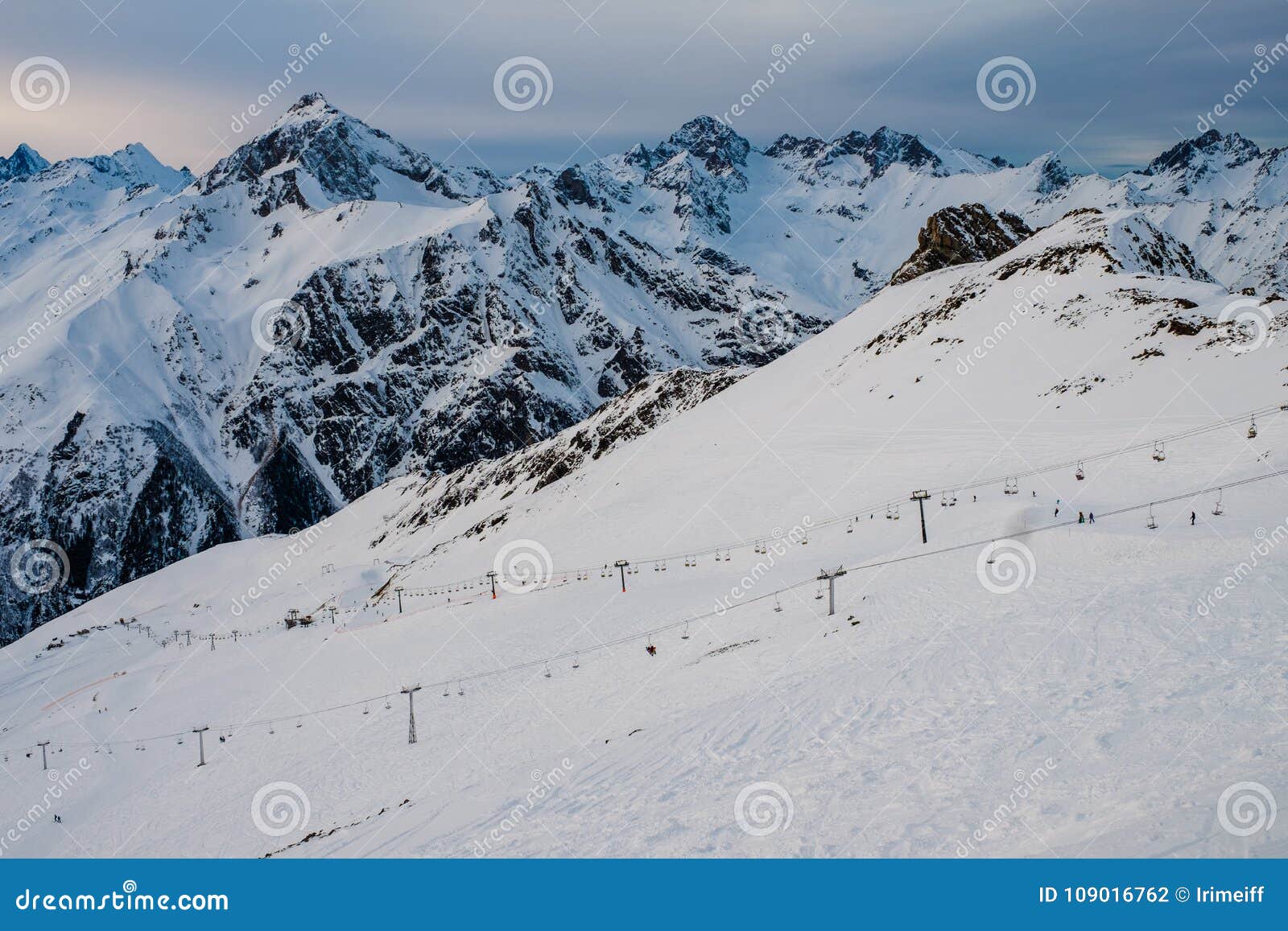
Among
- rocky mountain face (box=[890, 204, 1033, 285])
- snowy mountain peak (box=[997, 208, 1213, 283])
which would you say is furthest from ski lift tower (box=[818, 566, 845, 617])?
rocky mountain face (box=[890, 204, 1033, 285])

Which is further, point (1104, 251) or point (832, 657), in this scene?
point (1104, 251)

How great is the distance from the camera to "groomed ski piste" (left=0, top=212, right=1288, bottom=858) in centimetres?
1348

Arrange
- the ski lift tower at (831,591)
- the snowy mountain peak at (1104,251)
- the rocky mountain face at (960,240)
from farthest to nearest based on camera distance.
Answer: the rocky mountain face at (960,240) → the snowy mountain peak at (1104,251) → the ski lift tower at (831,591)

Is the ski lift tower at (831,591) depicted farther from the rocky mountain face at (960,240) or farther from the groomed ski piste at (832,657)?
the rocky mountain face at (960,240)

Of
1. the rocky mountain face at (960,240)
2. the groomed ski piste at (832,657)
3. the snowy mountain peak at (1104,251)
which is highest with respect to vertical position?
the rocky mountain face at (960,240)

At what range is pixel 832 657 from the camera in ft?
68.5

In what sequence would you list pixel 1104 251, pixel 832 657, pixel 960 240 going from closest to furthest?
pixel 832 657 → pixel 1104 251 → pixel 960 240

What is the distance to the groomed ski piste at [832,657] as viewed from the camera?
44.2 feet

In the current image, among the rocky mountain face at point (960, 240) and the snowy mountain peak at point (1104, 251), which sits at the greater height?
the rocky mountain face at point (960, 240)

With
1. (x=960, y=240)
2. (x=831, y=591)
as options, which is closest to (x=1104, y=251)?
(x=960, y=240)

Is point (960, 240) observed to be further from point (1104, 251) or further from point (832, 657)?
point (832, 657)

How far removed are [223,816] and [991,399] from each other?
5073cm

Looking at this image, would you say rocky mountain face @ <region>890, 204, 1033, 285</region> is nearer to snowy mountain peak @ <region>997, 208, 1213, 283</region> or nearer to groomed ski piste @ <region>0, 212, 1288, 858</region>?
snowy mountain peak @ <region>997, 208, 1213, 283</region>

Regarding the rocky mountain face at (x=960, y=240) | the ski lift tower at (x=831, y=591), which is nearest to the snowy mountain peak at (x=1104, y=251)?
the rocky mountain face at (x=960, y=240)
